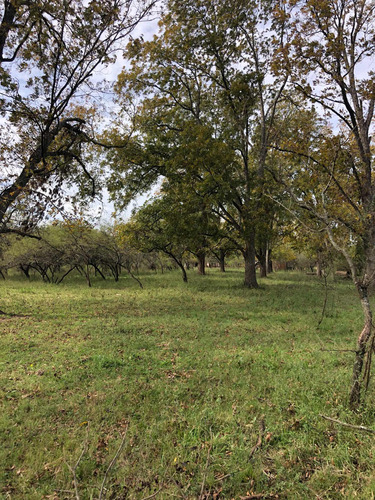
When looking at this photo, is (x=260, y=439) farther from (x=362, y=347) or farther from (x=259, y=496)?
(x=362, y=347)

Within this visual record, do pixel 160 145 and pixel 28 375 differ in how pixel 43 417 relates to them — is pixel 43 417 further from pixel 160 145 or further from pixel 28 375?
pixel 160 145

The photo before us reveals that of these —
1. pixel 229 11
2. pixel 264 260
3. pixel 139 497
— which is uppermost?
pixel 229 11

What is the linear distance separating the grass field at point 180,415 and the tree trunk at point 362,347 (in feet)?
0.63

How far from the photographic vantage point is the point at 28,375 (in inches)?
214

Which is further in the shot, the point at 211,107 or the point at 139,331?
the point at 211,107

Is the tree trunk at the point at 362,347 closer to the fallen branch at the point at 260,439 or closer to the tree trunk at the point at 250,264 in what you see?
the fallen branch at the point at 260,439

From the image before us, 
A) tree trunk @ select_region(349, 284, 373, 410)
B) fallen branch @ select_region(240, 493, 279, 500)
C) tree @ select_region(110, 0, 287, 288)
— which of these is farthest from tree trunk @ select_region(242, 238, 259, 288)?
fallen branch @ select_region(240, 493, 279, 500)

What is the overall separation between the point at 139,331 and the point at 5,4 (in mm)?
9733

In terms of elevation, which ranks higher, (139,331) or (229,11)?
(229,11)

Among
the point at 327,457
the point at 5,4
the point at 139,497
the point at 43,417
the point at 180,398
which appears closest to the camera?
the point at 139,497

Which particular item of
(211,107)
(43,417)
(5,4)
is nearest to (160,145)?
(211,107)

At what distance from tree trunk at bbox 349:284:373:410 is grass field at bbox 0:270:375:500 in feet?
0.63

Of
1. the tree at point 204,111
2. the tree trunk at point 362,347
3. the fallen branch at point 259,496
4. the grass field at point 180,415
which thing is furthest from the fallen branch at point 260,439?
the tree at point 204,111

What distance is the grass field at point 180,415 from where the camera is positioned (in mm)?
2850
